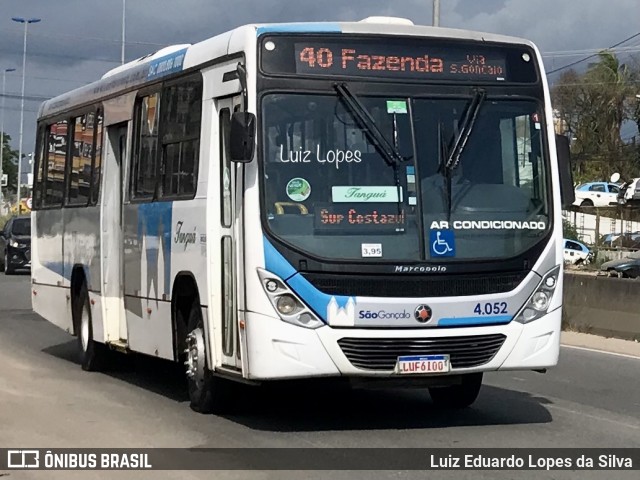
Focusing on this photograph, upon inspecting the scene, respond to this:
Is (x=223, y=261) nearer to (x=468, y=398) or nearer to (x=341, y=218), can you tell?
(x=341, y=218)

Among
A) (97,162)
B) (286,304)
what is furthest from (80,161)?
(286,304)

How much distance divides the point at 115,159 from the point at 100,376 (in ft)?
8.12

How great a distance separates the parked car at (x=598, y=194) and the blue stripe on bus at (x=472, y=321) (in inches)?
1967

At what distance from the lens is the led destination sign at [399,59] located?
9.98 meters

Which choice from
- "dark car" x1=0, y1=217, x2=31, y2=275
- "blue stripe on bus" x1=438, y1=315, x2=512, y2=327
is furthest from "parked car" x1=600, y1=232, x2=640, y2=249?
"blue stripe on bus" x1=438, y1=315, x2=512, y2=327

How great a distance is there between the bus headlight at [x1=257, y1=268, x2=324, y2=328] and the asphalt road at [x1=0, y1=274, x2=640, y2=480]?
3.01ft

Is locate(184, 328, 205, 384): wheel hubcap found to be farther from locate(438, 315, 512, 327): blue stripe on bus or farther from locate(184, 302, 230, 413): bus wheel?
locate(438, 315, 512, 327): blue stripe on bus

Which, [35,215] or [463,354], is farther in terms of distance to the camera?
[35,215]

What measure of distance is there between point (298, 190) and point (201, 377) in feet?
6.95

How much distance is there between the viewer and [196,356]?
35.8ft

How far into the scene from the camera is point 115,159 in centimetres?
1382

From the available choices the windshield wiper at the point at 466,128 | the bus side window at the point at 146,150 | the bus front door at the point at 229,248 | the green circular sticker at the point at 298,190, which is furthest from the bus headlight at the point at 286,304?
the bus side window at the point at 146,150

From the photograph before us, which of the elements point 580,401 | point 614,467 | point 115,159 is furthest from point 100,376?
point 614,467

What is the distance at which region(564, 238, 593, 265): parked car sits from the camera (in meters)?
42.1
